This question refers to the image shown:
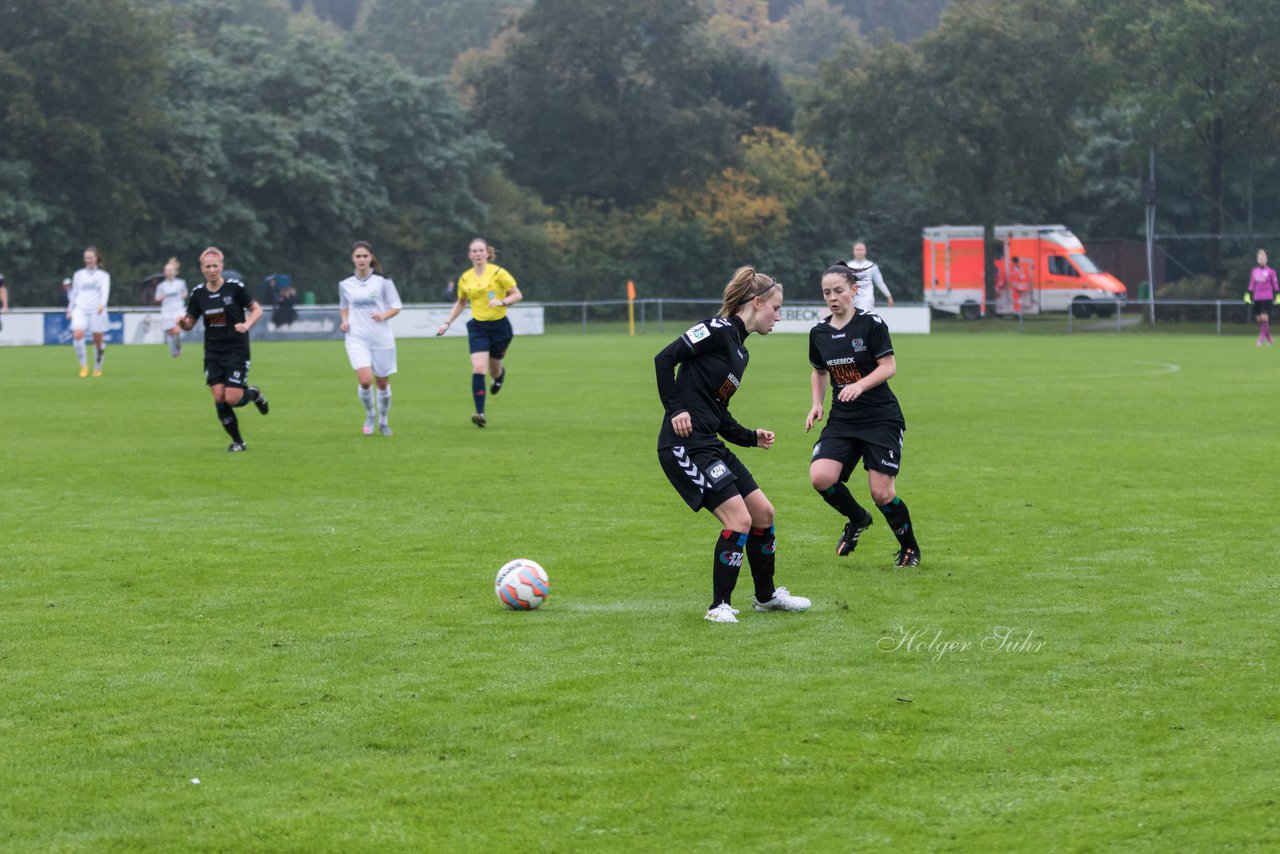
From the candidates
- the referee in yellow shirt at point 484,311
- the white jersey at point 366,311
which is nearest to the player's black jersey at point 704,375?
the white jersey at point 366,311

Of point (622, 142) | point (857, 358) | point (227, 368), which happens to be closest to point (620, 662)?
point (857, 358)

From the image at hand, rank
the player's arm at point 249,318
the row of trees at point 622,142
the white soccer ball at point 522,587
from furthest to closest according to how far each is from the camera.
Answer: the row of trees at point 622,142 → the player's arm at point 249,318 → the white soccer ball at point 522,587

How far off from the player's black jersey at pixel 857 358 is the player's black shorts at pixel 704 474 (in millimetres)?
1744

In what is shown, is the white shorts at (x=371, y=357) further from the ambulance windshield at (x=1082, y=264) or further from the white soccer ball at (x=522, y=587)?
the ambulance windshield at (x=1082, y=264)

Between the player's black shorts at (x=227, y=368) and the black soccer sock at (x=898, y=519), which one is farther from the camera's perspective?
the player's black shorts at (x=227, y=368)

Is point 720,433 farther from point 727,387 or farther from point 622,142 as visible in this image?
point 622,142

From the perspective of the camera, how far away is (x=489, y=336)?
19281 mm

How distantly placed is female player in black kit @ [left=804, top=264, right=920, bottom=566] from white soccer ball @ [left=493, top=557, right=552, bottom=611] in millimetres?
1864

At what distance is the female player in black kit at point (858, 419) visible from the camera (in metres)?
9.47

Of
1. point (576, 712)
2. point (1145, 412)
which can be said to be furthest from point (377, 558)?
point (1145, 412)

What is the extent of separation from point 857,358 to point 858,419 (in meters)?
0.36

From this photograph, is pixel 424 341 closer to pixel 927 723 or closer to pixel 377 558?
pixel 377 558

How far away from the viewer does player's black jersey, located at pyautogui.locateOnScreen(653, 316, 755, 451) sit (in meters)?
7.95

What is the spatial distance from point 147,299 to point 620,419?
110 feet
